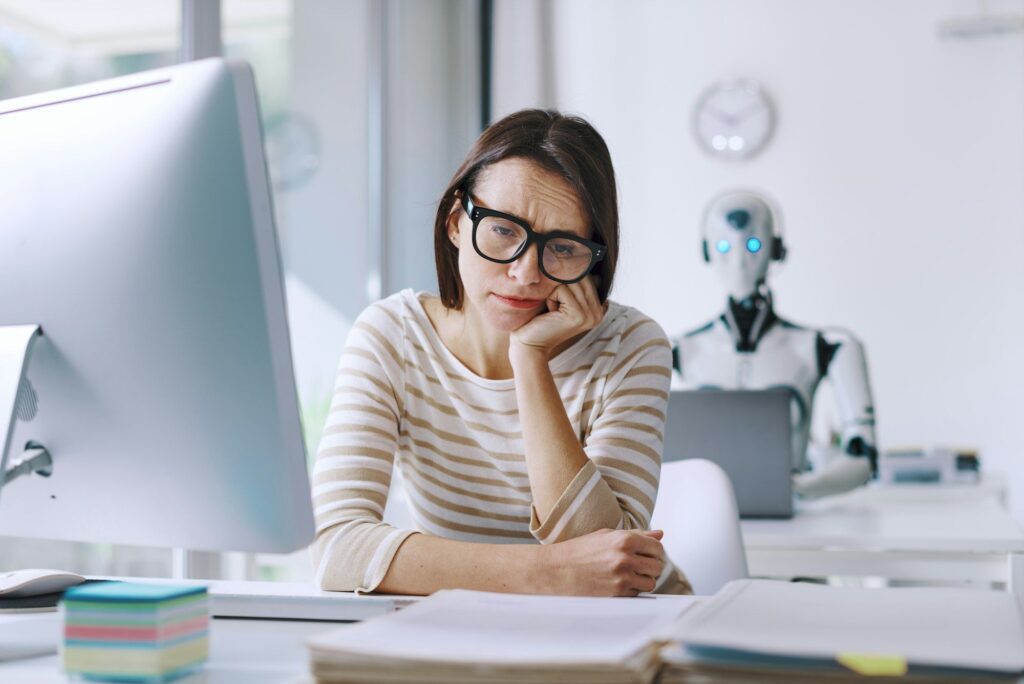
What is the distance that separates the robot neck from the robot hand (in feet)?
1.06

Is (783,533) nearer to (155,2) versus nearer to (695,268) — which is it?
(155,2)

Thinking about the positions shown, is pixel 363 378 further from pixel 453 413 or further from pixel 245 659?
pixel 245 659

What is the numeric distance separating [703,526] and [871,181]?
10.4 ft

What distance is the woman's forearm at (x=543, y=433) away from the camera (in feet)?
4.15

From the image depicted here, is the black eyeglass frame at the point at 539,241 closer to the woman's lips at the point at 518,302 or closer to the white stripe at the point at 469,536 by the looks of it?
the woman's lips at the point at 518,302

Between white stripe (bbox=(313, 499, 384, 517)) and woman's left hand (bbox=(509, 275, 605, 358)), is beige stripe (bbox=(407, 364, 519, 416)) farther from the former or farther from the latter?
white stripe (bbox=(313, 499, 384, 517))

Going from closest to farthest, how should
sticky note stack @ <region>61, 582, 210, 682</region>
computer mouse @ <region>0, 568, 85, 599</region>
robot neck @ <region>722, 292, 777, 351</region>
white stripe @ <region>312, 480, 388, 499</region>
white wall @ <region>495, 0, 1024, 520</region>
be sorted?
sticky note stack @ <region>61, 582, 210, 682</region>, computer mouse @ <region>0, 568, 85, 599</region>, white stripe @ <region>312, 480, 388, 499</region>, robot neck @ <region>722, 292, 777, 351</region>, white wall @ <region>495, 0, 1024, 520</region>

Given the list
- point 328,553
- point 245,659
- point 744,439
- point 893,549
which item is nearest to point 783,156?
point 744,439

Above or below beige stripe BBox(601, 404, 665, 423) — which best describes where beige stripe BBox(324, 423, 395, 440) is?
below

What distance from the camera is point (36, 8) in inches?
82.4

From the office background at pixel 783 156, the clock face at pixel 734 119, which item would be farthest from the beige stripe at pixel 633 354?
the clock face at pixel 734 119

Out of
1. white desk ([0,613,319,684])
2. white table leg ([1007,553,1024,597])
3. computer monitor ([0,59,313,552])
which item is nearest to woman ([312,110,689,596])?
white desk ([0,613,319,684])

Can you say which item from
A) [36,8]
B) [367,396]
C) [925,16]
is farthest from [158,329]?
[925,16]

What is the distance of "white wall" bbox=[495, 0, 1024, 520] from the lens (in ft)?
13.9
